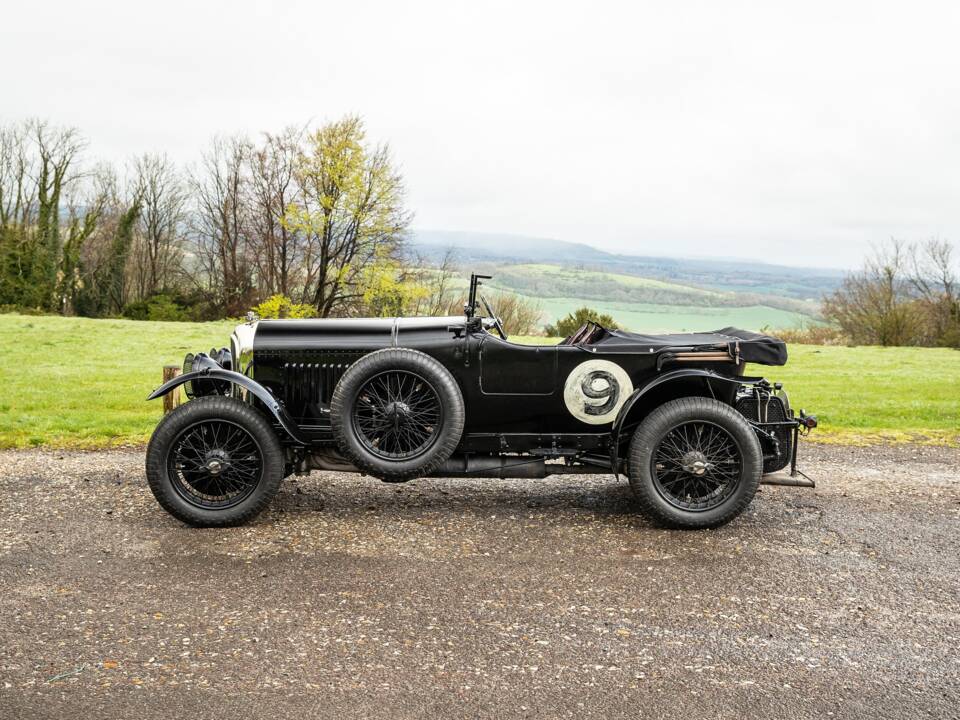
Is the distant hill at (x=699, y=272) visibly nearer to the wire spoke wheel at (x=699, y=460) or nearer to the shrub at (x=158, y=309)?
the shrub at (x=158, y=309)

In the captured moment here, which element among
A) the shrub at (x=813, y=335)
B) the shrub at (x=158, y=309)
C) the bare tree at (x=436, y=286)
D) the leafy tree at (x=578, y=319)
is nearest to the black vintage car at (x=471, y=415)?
the leafy tree at (x=578, y=319)

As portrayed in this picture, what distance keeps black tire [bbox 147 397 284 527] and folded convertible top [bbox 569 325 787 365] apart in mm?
2395

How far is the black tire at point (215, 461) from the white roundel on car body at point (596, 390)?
2.05 metres

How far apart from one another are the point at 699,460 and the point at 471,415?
1584mm

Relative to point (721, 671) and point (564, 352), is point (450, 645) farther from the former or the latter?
point (564, 352)

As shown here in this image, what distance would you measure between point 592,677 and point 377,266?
3211 centimetres

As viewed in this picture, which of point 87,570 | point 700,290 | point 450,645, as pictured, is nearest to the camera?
point 450,645

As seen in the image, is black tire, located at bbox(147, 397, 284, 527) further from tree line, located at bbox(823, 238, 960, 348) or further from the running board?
tree line, located at bbox(823, 238, 960, 348)

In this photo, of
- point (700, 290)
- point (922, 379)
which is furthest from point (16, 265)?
point (922, 379)

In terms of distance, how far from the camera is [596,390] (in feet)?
19.2

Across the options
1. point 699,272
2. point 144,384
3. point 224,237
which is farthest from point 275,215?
point 144,384

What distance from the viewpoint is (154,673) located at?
367cm

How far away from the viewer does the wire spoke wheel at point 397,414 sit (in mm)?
5609

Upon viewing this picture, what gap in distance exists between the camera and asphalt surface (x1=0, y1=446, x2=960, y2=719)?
11.6 ft
